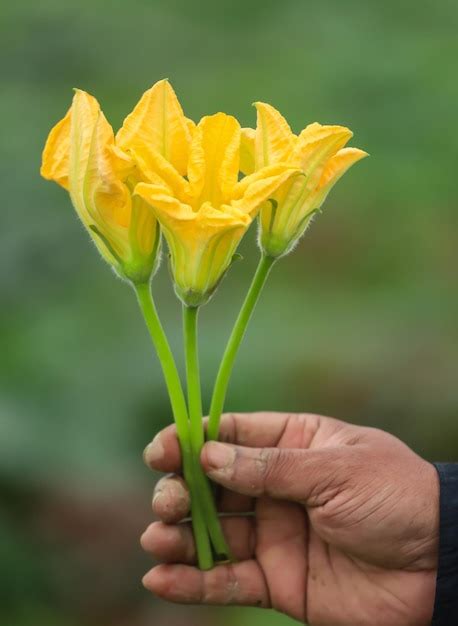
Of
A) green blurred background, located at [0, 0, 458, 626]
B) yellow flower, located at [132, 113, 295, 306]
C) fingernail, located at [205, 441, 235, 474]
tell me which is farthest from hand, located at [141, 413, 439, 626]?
green blurred background, located at [0, 0, 458, 626]

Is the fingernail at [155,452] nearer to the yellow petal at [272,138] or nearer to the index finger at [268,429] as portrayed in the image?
the index finger at [268,429]

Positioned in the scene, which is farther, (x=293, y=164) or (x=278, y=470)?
(x=278, y=470)

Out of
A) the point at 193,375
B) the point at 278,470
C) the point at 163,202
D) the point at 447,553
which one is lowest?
the point at 447,553

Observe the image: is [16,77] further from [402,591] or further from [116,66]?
[402,591]

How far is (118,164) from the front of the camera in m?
1.04

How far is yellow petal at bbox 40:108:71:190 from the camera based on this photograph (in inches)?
42.8

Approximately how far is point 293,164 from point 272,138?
0.15 ft

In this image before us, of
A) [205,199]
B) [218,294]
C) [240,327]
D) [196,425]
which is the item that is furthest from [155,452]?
[218,294]

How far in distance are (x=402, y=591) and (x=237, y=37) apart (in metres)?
3.06

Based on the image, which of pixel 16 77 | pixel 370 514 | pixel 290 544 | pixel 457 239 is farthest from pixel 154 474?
pixel 16 77

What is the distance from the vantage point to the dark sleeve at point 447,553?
1.26 metres

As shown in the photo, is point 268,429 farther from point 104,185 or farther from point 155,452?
point 104,185

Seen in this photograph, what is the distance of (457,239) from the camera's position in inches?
121

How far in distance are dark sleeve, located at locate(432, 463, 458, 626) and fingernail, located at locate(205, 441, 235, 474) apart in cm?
28
